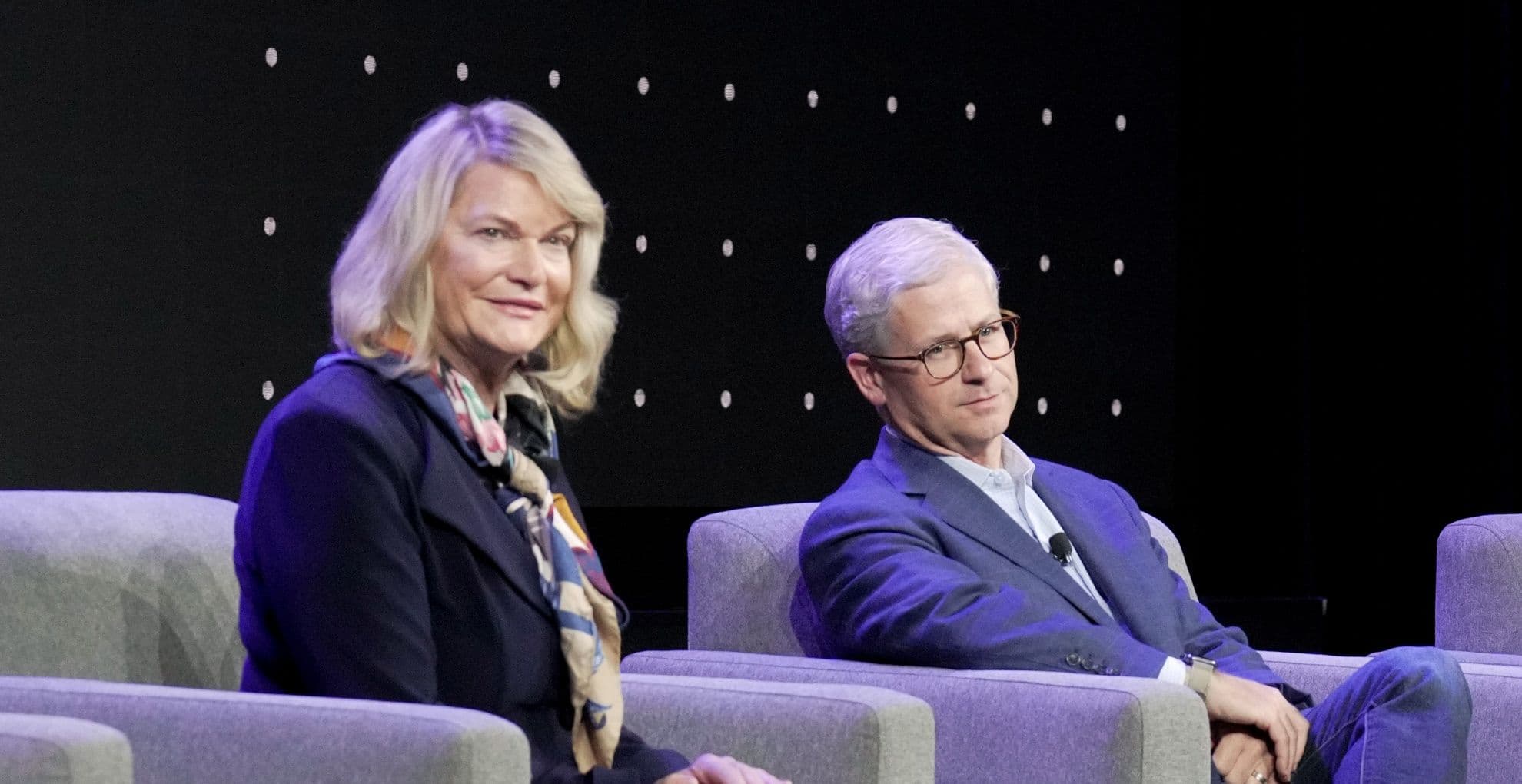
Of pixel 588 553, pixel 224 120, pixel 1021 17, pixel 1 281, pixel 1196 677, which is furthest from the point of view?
pixel 1021 17

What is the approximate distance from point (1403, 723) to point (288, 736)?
4.60 feet

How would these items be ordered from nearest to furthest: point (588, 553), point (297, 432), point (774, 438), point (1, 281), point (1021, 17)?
point (297, 432) → point (588, 553) → point (1, 281) → point (774, 438) → point (1021, 17)

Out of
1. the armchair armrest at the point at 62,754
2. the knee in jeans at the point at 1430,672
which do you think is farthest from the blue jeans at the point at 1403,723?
the armchair armrest at the point at 62,754

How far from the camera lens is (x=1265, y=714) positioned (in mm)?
2590

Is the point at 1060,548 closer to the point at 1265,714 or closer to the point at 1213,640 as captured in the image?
the point at 1213,640

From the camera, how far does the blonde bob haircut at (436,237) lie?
2.02 m

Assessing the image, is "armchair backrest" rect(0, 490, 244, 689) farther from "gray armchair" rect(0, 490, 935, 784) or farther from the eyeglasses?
the eyeglasses

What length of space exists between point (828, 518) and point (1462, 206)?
9.76 ft

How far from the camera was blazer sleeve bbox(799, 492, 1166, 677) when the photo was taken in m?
2.57

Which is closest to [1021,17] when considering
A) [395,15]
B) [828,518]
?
[395,15]

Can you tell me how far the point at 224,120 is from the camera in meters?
3.80

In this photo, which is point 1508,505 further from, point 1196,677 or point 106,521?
point 106,521

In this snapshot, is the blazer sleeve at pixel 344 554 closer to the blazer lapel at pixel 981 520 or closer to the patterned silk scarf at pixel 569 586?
the patterned silk scarf at pixel 569 586

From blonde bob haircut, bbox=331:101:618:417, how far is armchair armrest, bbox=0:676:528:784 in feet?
1.21
